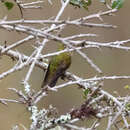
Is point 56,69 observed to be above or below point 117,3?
below

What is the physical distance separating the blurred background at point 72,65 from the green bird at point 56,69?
1669 millimetres

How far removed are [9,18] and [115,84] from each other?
4.29 ft

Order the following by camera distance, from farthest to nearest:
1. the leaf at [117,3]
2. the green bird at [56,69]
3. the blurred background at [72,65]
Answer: the blurred background at [72,65]
the green bird at [56,69]
the leaf at [117,3]

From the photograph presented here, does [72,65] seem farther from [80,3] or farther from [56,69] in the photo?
[80,3]

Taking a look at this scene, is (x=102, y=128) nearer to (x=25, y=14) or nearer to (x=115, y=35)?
(x=115, y=35)

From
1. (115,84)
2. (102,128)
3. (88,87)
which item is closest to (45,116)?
(88,87)

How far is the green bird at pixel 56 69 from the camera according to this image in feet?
10.2

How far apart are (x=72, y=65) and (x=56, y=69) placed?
2.12 metres

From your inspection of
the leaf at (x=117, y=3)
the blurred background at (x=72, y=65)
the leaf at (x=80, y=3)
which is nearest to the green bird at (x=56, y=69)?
the leaf at (x=80, y=3)

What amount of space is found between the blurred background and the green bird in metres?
1.67

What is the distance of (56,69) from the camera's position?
327cm

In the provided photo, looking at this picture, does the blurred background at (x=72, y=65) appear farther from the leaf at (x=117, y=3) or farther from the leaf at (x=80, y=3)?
the leaf at (x=117, y=3)

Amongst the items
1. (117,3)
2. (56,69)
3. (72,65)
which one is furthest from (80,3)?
(72,65)

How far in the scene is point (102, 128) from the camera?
511cm
